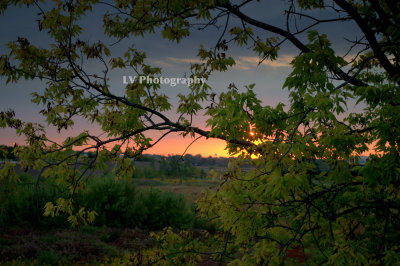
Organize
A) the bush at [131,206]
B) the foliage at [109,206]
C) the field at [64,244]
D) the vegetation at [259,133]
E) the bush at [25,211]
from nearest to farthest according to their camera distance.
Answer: the vegetation at [259,133] → the field at [64,244] → the bush at [25,211] → the foliage at [109,206] → the bush at [131,206]

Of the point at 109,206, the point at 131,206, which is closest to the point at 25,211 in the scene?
the point at 109,206

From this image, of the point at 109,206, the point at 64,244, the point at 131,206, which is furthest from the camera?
the point at 131,206

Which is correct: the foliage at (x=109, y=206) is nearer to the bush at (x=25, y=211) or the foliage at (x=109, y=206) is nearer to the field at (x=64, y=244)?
the bush at (x=25, y=211)

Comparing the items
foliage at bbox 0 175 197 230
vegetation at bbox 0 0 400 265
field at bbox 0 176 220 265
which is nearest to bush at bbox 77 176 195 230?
foliage at bbox 0 175 197 230

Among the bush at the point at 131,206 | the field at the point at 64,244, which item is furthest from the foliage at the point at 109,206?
the field at the point at 64,244

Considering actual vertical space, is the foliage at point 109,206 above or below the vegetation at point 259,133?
below

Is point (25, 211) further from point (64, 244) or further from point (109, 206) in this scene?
point (64, 244)

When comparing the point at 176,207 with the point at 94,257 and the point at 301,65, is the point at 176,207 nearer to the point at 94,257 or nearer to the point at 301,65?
the point at 94,257

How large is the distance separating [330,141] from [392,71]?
9.66 ft

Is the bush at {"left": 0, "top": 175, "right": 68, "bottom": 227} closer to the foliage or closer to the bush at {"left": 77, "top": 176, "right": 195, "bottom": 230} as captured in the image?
the foliage

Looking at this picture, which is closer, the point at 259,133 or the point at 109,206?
the point at 259,133

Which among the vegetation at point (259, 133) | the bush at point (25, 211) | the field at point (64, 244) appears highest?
the vegetation at point (259, 133)

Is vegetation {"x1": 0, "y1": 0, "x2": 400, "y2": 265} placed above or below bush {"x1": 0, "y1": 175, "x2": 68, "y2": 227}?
above

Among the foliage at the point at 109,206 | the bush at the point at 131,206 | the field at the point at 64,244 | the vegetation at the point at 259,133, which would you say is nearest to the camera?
the vegetation at the point at 259,133
